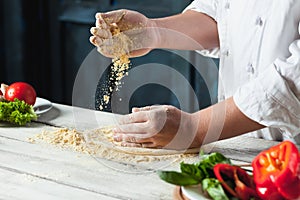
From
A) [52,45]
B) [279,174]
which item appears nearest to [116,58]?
[279,174]

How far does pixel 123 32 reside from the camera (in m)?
1.68

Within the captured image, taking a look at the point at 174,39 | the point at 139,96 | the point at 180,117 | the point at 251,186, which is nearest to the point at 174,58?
the point at 139,96

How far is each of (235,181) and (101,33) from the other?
0.64m

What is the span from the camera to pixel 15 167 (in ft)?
4.63

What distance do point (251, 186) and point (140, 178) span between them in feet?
0.97

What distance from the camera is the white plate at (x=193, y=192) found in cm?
112

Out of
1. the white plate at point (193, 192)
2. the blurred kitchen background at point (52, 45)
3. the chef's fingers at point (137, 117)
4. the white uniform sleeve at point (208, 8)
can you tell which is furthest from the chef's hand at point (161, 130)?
the blurred kitchen background at point (52, 45)

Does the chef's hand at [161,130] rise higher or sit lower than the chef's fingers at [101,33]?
lower

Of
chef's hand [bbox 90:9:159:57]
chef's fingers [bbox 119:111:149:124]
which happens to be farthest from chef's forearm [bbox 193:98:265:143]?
chef's hand [bbox 90:9:159:57]

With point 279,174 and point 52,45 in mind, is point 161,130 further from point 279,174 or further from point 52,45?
point 52,45

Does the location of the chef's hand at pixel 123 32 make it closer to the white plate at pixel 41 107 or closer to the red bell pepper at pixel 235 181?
the white plate at pixel 41 107

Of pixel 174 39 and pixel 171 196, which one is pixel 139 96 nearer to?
pixel 174 39

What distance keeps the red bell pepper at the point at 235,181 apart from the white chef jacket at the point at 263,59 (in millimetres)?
356

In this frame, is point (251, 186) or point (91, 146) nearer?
point (251, 186)
